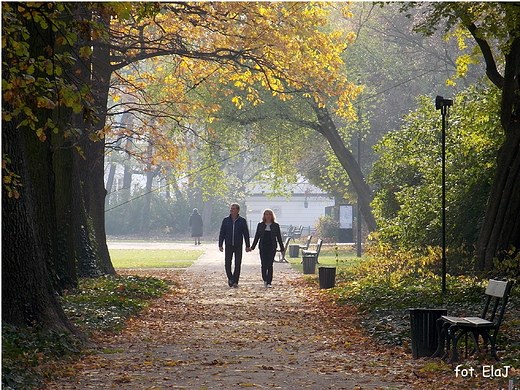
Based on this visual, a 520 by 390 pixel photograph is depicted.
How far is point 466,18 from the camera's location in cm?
1500

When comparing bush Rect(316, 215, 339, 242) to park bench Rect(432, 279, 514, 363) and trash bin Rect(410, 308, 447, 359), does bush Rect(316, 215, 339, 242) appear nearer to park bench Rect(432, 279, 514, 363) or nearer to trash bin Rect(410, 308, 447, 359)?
trash bin Rect(410, 308, 447, 359)

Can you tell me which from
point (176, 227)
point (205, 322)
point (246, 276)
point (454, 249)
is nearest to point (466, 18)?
point (454, 249)

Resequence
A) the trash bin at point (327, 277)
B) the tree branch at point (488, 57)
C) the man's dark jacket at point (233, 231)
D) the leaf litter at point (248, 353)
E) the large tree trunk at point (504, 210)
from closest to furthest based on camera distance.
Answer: the leaf litter at point (248, 353), the large tree trunk at point (504, 210), the tree branch at point (488, 57), the trash bin at point (327, 277), the man's dark jacket at point (233, 231)

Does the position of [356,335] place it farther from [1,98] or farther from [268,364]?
[1,98]

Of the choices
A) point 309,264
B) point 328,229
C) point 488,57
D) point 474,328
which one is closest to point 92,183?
point 309,264

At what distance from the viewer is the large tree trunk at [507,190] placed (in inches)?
605

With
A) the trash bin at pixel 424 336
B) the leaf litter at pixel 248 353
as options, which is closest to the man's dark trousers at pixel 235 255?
the leaf litter at pixel 248 353

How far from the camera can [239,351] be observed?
10.2 meters

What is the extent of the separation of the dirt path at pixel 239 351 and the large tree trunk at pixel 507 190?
3.10 metres

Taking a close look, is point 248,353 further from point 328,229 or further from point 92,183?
point 328,229

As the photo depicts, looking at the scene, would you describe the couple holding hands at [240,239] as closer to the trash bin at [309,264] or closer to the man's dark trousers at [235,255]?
the man's dark trousers at [235,255]

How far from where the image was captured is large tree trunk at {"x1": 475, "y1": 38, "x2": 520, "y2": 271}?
15359mm

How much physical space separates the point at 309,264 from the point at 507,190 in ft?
32.6

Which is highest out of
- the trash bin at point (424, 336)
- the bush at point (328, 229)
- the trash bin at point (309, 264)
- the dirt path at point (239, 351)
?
the bush at point (328, 229)
